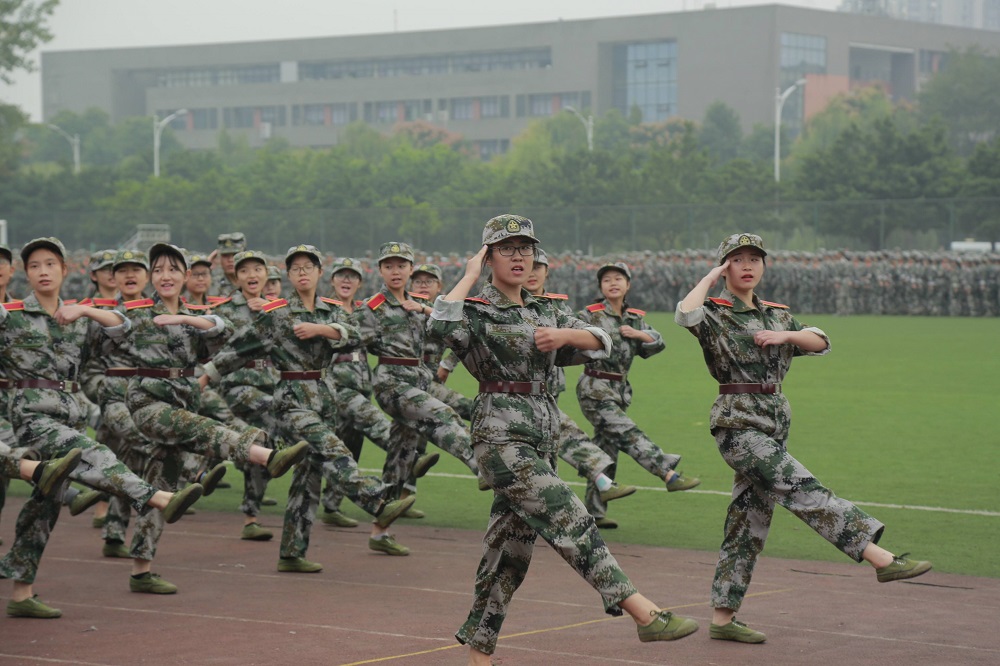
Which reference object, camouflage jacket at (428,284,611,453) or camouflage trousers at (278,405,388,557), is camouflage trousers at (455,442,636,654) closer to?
camouflage jacket at (428,284,611,453)

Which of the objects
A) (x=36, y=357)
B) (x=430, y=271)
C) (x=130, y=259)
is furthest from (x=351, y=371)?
(x=36, y=357)

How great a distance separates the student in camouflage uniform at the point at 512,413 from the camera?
6852mm

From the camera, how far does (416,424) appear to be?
1136 cm

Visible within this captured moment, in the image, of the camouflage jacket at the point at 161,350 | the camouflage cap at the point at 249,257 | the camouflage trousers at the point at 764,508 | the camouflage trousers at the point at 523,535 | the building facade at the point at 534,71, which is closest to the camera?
the camouflage trousers at the point at 523,535

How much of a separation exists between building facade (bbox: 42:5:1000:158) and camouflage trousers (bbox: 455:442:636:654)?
104 metres

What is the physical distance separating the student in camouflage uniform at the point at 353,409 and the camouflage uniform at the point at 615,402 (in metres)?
1.39

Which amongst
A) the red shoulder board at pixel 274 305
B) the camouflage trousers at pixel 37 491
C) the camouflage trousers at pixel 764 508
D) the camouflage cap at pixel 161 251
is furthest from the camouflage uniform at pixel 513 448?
the red shoulder board at pixel 274 305

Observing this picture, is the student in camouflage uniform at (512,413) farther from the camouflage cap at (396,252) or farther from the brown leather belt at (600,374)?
the camouflage cap at (396,252)

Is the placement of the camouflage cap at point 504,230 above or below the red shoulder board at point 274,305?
above

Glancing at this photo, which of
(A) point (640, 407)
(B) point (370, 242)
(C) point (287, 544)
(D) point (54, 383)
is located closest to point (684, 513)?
(C) point (287, 544)

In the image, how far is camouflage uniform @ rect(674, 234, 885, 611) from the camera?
7.78 meters

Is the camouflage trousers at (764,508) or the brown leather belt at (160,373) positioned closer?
the camouflage trousers at (764,508)

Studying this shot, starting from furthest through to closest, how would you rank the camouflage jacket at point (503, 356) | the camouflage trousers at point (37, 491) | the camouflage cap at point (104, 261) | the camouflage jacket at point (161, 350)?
the camouflage cap at point (104, 261), the camouflage jacket at point (161, 350), the camouflage trousers at point (37, 491), the camouflage jacket at point (503, 356)

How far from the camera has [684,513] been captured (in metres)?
12.6
